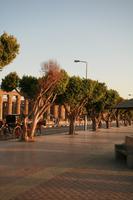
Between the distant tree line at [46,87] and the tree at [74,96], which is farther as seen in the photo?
the tree at [74,96]

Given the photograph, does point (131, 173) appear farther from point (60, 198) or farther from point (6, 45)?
point (6, 45)

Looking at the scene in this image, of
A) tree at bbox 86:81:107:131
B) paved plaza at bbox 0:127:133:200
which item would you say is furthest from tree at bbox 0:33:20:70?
tree at bbox 86:81:107:131

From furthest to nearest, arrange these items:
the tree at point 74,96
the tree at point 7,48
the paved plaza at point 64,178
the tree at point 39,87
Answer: the tree at point 74,96, the tree at point 39,87, the tree at point 7,48, the paved plaza at point 64,178

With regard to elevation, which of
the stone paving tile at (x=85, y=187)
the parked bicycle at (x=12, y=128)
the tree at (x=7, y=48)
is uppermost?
the tree at (x=7, y=48)

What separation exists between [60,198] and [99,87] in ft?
123

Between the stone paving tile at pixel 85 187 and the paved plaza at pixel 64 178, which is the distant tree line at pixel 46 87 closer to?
the paved plaza at pixel 64 178

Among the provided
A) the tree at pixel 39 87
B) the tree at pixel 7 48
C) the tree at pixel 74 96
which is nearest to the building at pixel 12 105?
the tree at pixel 74 96

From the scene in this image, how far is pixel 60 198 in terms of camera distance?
9.91 meters

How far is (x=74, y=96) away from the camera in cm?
3903

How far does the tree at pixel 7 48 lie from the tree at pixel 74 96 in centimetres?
1497

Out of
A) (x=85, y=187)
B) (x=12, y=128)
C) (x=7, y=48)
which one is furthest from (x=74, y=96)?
(x=85, y=187)

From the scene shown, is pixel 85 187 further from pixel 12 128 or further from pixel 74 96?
pixel 74 96

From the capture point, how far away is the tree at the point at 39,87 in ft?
97.5

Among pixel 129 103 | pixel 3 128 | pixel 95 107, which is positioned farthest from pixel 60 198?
→ pixel 95 107
